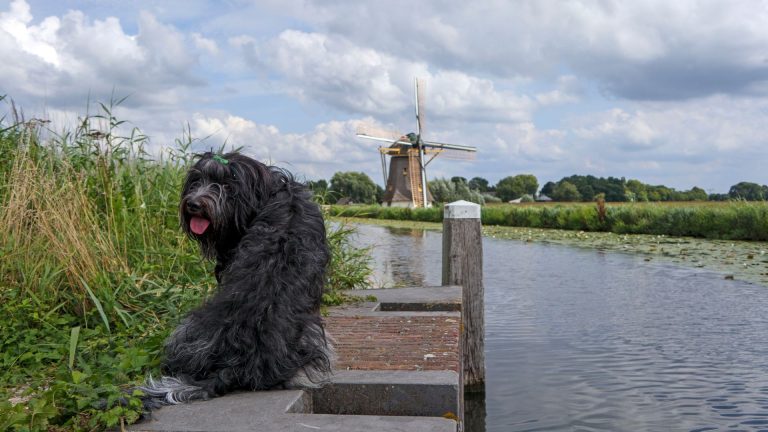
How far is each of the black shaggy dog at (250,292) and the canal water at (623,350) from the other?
2.63 metres

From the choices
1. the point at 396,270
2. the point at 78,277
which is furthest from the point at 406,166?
the point at 78,277

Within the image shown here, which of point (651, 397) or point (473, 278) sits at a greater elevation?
point (473, 278)

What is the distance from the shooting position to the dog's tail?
8.84ft

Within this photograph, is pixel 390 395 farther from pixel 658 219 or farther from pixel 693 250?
pixel 658 219

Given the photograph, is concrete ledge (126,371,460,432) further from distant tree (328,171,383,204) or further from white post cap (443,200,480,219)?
distant tree (328,171,383,204)

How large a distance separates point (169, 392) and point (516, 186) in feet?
275

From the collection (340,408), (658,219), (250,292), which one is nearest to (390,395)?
(340,408)

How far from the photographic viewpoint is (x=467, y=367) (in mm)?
5555

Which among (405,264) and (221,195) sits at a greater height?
(221,195)

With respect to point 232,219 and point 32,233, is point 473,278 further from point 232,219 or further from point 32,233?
point 32,233

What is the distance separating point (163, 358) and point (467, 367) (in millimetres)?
2961

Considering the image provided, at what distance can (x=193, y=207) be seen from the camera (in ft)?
9.90

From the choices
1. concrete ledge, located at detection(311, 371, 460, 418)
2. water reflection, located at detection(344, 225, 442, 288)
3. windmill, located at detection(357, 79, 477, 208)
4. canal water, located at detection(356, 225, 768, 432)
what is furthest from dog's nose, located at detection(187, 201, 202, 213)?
windmill, located at detection(357, 79, 477, 208)

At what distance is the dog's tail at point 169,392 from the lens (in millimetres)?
2693
